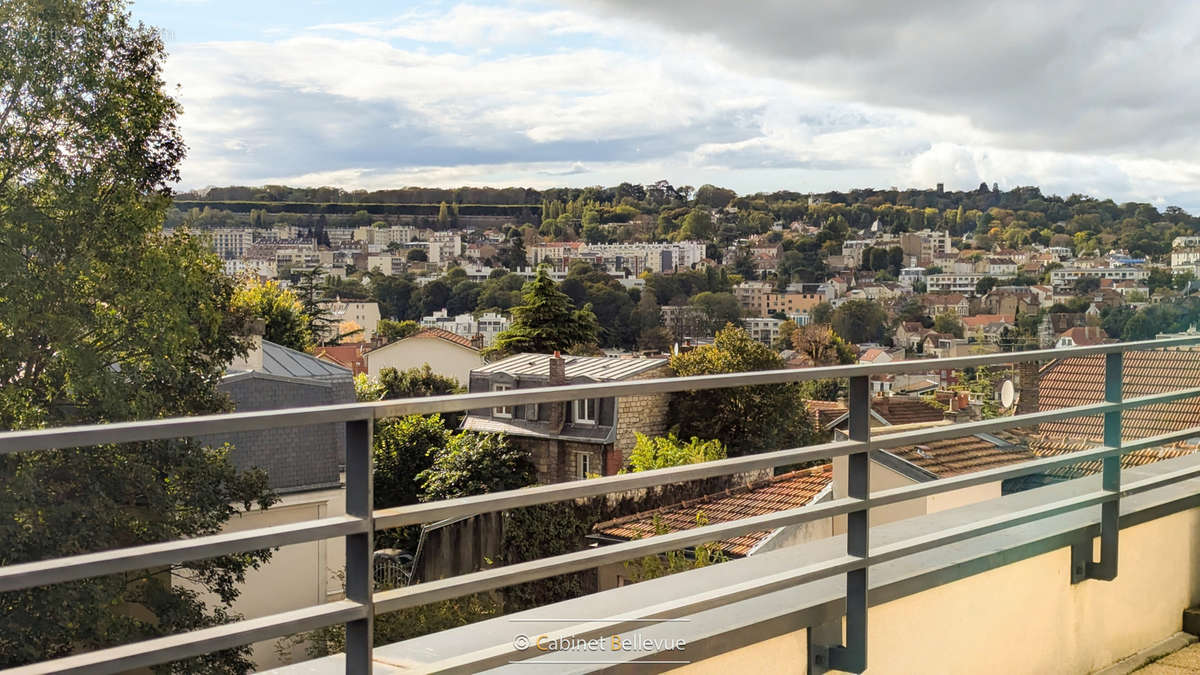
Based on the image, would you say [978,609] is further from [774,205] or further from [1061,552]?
[774,205]

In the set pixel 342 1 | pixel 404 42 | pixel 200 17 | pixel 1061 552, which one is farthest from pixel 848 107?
pixel 1061 552

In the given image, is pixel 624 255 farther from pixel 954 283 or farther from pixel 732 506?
pixel 732 506

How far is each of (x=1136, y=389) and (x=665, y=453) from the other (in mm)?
22093

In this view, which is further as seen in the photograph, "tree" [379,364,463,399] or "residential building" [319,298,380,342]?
"residential building" [319,298,380,342]

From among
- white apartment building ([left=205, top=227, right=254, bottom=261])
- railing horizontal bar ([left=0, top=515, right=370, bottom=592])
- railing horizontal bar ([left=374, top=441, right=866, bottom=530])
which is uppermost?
white apartment building ([left=205, top=227, right=254, bottom=261])

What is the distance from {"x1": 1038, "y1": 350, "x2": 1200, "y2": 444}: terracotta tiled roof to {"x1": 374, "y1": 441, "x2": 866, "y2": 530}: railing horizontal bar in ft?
3.44

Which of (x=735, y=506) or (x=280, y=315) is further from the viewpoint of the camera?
(x=280, y=315)

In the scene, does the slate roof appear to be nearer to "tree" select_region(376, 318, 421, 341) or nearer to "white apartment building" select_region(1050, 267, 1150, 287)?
"tree" select_region(376, 318, 421, 341)

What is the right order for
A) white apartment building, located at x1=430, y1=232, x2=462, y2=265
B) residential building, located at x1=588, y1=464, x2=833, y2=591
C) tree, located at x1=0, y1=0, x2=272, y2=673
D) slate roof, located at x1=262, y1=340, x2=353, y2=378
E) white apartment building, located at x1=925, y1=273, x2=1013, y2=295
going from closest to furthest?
residential building, located at x1=588, y1=464, x2=833, y2=591
tree, located at x1=0, y1=0, x2=272, y2=673
slate roof, located at x1=262, y1=340, x2=353, y2=378
white apartment building, located at x1=925, y1=273, x2=1013, y2=295
white apartment building, located at x1=430, y1=232, x2=462, y2=265

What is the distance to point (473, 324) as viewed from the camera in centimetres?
4791

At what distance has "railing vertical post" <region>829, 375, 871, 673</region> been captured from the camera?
1.63 m

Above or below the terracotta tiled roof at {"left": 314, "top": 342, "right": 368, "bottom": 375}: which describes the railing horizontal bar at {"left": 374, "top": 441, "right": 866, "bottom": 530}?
above

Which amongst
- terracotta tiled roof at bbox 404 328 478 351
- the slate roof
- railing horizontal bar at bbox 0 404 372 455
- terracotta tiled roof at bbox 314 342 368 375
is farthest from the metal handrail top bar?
terracotta tiled roof at bbox 404 328 478 351

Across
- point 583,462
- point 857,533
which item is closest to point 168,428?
point 857,533
